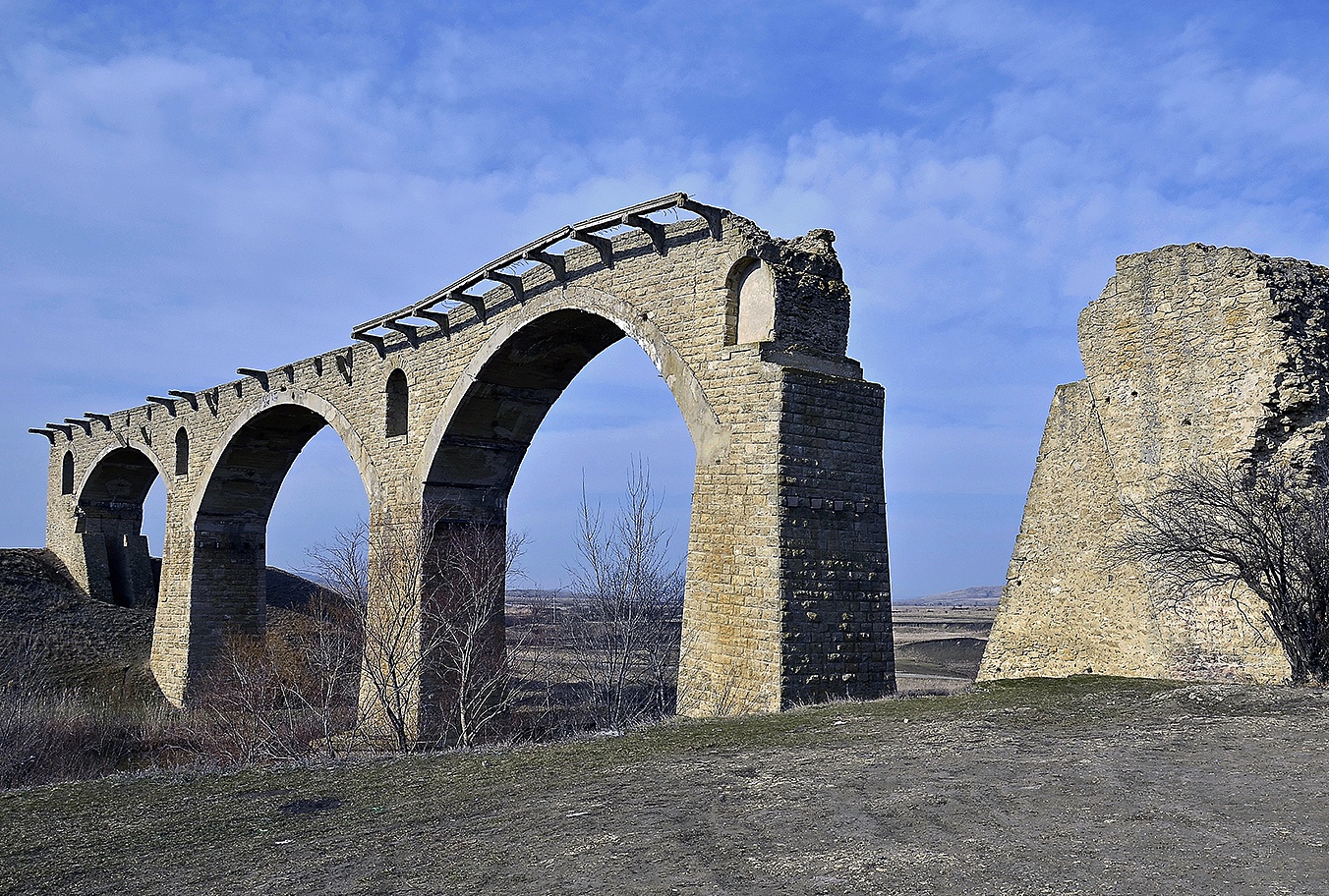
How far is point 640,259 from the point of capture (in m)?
10.8

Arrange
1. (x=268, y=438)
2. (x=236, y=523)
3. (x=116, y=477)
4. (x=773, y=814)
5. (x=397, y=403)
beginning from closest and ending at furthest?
1. (x=773, y=814)
2. (x=397, y=403)
3. (x=268, y=438)
4. (x=236, y=523)
5. (x=116, y=477)

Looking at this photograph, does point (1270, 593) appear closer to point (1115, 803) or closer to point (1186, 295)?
point (1186, 295)

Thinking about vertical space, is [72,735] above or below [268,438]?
below

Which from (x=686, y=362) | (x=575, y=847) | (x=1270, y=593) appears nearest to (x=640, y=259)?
(x=686, y=362)

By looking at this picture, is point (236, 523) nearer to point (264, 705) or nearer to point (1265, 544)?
point (264, 705)

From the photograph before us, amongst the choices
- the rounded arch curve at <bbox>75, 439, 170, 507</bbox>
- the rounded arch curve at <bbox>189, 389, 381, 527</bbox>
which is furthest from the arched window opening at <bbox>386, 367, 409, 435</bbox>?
the rounded arch curve at <bbox>75, 439, 170, 507</bbox>

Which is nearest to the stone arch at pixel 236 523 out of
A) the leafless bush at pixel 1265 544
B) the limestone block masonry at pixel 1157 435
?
the limestone block masonry at pixel 1157 435

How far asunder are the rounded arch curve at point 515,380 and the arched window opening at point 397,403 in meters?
1.33

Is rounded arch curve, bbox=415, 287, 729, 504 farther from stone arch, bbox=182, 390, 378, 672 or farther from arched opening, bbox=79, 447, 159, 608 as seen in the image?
arched opening, bbox=79, 447, 159, 608

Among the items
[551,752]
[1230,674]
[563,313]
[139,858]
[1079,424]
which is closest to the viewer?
[139,858]

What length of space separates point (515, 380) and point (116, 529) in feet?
55.9

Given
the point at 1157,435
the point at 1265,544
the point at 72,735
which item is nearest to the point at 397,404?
the point at 72,735

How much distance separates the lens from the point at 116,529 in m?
25.3

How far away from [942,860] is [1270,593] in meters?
5.23
